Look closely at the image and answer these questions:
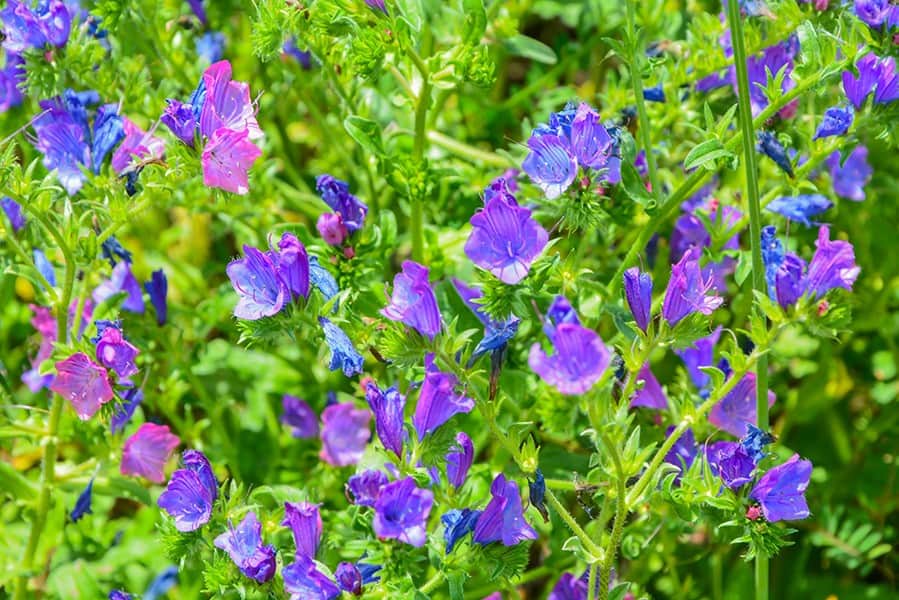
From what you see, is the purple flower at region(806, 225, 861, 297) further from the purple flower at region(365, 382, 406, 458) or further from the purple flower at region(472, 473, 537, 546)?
the purple flower at region(365, 382, 406, 458)

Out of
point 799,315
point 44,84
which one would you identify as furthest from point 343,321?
point 44,84

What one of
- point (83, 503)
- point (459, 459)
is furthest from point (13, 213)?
point (459, 459)

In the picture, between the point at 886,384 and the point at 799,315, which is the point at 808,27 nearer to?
the point at 799,315

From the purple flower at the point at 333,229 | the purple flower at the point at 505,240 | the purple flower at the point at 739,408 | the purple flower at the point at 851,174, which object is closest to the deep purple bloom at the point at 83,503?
the purple flower at the point at 333,229

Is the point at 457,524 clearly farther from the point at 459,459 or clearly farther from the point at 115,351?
the point at 115,351

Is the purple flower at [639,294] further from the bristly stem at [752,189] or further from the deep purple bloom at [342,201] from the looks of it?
the deep purple bloom at [342,201]

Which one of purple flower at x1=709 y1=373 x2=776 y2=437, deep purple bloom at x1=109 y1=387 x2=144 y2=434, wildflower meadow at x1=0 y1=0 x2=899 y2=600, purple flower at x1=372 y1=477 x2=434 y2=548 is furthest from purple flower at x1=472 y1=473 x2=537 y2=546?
deep purple bloom at x1=109 y1=387 x2=144 y2=434
